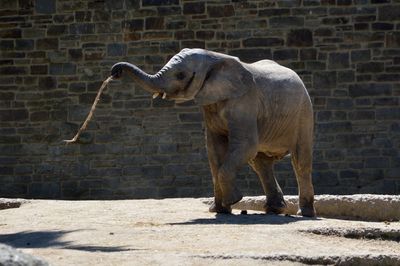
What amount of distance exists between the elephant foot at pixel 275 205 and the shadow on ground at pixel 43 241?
242 cm

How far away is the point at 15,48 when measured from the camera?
1675cm

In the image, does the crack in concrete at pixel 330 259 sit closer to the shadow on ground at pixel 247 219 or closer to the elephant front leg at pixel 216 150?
the shadow on ground at pixel 247 219

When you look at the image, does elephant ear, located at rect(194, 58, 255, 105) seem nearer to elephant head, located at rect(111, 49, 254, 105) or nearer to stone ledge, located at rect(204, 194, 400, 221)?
elephant head, located at rect(111, 49, 254, 105)

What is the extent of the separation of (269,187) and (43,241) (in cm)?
292

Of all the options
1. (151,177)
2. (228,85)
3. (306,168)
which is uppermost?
(228,85)

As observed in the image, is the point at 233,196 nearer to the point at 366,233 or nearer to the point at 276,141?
the point at 276,141

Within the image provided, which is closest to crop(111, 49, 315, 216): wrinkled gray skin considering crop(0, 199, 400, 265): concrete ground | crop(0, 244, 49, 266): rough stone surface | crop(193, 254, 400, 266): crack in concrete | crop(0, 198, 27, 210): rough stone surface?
crop(0, 199, 400, 265): concrete ground

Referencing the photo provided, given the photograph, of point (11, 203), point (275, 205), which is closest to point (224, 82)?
point (275, 205)

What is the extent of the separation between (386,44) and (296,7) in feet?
4.97

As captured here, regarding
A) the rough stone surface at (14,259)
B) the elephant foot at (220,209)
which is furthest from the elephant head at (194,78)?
the rough stone surface at (14,259)

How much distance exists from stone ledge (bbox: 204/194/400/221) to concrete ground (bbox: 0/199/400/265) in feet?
Result: 3.76

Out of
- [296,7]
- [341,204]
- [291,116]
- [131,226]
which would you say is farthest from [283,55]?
[131,226]

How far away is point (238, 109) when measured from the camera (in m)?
9.08

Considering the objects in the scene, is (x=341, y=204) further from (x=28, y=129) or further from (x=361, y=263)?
(x=28, y=129)
